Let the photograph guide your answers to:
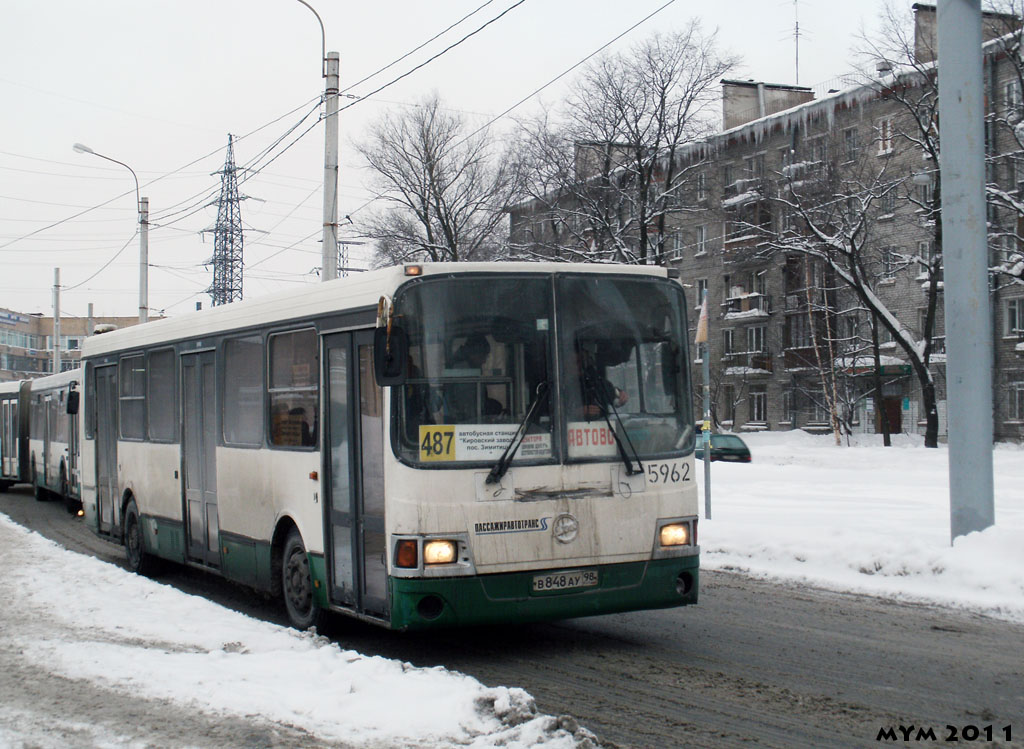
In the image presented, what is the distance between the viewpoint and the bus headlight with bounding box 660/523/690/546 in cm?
783

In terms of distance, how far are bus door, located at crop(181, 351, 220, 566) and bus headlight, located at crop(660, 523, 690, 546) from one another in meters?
4.72

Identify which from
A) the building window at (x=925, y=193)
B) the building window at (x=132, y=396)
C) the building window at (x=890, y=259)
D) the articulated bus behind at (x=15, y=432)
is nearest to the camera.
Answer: the building window at (x=132, y=396)

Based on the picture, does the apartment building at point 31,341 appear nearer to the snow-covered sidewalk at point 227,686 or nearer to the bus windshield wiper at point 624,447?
the snow-covered sidewalk at point 227,686

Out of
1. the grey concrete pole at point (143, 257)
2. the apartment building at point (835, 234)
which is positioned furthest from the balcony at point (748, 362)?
the grey concrete pole at point (143, 257)

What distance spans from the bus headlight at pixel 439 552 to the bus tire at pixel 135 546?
6651 millimetres

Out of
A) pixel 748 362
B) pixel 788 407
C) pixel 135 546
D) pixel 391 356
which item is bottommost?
pixel 135 546

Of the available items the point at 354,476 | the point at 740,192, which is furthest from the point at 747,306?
the point at 354,476

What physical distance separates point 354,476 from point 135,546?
20.8 ft

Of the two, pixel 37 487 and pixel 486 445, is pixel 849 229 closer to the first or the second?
pixel 37 487

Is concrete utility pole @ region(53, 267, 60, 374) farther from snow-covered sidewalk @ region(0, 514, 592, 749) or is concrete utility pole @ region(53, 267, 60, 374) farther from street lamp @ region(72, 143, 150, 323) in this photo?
snow-covered sidewalk @ region(0, 514, 592, 749)

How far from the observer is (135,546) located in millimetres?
13281

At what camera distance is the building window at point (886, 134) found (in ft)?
145

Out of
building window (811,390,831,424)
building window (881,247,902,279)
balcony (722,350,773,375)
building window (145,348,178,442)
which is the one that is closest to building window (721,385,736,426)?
balcony (722,350,773,375)

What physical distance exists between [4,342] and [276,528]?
418 feet
